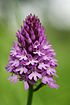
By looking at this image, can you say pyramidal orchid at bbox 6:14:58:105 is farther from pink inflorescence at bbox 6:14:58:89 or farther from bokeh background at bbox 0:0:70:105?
bokeh background at bbox 0:0:70:105

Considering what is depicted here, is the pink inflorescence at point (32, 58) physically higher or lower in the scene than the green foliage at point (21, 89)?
higher

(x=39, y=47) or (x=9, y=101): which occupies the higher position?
(x=39, y=47)

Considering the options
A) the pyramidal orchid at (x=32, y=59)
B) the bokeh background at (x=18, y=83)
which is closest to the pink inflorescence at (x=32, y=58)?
the pyramidal orchid at (x=32, y=59)

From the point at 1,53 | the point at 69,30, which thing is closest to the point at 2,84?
the point at 1,53

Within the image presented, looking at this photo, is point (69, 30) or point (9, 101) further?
point (69, 30)

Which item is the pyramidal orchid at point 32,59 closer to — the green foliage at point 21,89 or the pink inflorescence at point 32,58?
the pink inflorescence at point 32,58

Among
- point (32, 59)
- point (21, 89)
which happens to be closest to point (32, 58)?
point (32, 59)

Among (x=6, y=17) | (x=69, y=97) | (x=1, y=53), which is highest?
(x=6, y=17)

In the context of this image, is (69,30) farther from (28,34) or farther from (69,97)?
(28,34)

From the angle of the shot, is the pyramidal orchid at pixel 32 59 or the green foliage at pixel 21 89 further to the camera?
the green foliage at pixel 21 89
